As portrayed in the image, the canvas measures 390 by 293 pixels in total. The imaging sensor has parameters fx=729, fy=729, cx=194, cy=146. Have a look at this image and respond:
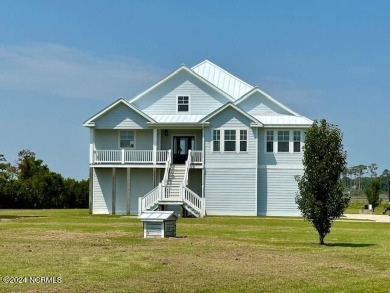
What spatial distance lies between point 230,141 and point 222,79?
27.4 feet

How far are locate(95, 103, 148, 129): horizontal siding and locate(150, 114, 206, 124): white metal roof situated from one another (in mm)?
1263

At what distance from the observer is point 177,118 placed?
46094 mm

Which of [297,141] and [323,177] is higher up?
[297,141]

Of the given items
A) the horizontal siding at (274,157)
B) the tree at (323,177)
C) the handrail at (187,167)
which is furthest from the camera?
the horizontal siding at (274,157)

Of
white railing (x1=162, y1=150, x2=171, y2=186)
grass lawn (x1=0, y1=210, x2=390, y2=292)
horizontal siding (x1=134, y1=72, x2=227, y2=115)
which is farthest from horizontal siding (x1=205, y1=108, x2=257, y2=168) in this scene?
grass lawn (x1=0, y1=210, x2=390, y2=292)

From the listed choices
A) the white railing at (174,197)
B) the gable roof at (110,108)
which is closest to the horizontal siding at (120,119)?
the gable roof at (110,108)

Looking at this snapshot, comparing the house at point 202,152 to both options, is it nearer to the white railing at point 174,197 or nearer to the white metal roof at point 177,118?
the white metal roof at point 177,118

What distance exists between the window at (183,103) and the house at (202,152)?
65 millimetres

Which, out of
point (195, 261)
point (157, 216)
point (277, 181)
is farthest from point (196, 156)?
point (195, 261)

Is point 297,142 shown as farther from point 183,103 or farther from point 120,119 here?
point 120,119

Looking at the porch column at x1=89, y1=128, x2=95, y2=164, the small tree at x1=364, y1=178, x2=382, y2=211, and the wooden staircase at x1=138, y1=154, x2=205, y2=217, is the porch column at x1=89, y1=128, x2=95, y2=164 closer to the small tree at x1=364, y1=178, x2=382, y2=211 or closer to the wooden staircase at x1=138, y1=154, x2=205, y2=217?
the wooden staircase at x1=138, y1=154, x2=205, y2=217

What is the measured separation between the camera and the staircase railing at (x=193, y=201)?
135 feet

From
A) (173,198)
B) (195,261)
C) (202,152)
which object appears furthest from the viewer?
(202,152)

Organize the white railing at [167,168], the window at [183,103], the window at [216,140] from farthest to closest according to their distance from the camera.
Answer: the window at [183,103] < the window at [216,140] < the white railing at [167,168]
